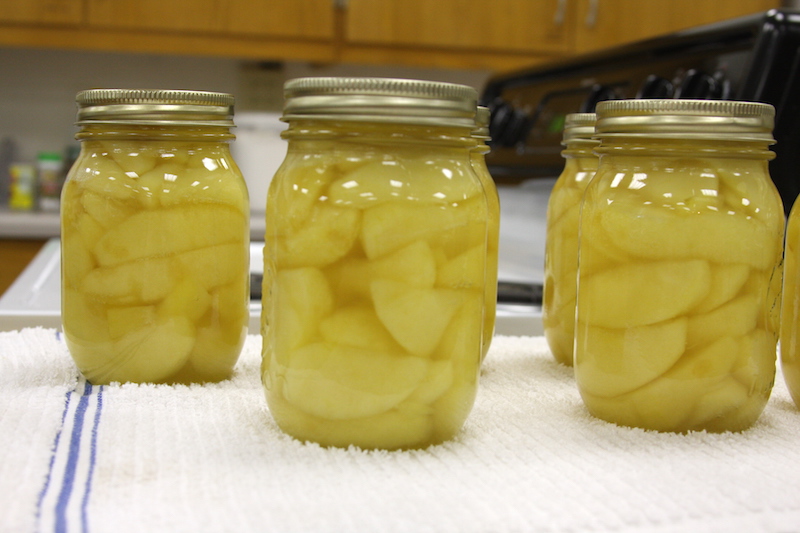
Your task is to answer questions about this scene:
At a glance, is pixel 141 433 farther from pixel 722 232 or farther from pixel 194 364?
pixel 722 232

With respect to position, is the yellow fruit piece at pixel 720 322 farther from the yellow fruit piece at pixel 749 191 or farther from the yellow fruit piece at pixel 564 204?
the yellow fruit piece at pixel 564 204

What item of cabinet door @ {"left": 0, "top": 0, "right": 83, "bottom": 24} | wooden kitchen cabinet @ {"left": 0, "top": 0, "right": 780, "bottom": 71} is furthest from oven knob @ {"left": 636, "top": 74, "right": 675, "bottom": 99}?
cabinet door @ {"left": 0, "top": 0, "right": 83, "bottom": 24}

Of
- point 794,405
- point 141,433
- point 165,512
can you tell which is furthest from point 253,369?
point 794,405

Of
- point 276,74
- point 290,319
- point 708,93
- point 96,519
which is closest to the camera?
point 96,519

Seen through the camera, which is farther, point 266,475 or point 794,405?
point 794,405

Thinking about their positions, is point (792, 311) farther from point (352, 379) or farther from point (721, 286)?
point (352, 379)

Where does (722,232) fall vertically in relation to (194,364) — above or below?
above

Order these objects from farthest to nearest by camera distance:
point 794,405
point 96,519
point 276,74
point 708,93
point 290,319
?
point 276,74, point 708,93, point 794,405, point 290,319, point 96,519
